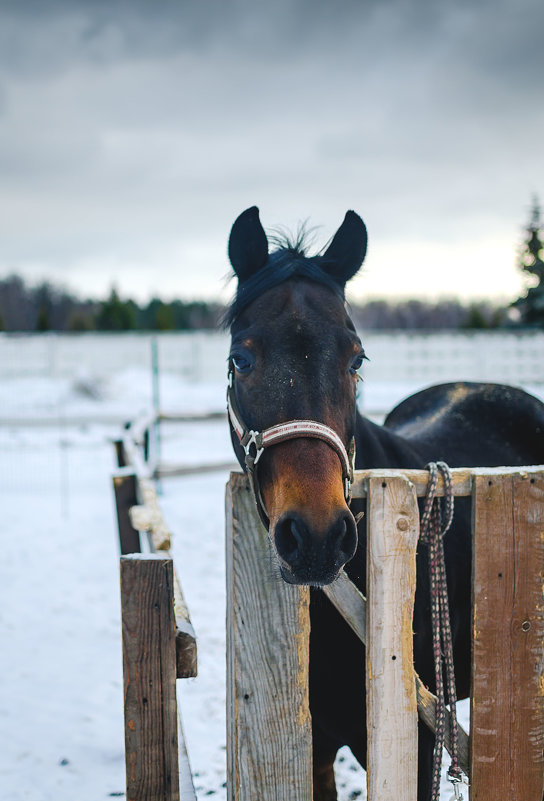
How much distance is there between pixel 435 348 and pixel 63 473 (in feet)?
45.8

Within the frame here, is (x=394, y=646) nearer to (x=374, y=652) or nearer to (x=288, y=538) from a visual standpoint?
(x=374, y=652)

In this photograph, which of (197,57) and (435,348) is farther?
(435,348)

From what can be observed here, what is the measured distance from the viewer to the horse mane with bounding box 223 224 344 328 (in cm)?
171

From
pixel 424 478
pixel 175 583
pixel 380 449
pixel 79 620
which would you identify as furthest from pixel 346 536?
pixel 79 620

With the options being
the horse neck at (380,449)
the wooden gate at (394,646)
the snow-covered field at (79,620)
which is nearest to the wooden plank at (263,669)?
the wooden gate at (394,646)

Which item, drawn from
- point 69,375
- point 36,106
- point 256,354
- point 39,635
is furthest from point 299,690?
point 69,375

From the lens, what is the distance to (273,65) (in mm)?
8383

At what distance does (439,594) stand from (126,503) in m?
2.34

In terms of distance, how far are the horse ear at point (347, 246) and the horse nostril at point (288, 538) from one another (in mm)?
1098

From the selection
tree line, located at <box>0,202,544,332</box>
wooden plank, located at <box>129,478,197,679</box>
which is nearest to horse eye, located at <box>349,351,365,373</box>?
wooden plank, located at <box>129,478,197,679</box>

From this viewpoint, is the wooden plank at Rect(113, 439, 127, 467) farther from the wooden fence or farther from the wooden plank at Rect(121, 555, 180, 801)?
the wooden plank at Rect(121, 555, 180, 801)

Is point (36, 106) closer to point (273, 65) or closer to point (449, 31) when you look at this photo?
point (273, 65)

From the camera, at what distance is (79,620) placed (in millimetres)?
4344

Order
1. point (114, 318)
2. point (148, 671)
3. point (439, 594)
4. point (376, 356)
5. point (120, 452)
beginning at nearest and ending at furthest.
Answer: point (148, 671) < point (439, 594) < point (120, 452) < point (376, 356) < point (114, 318)
